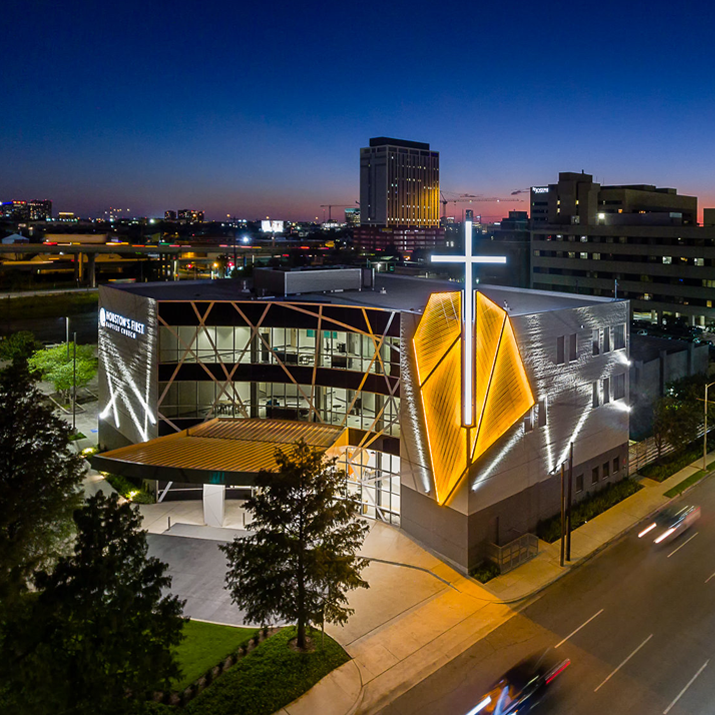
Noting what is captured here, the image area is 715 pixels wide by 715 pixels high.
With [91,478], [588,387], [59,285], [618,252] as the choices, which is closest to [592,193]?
[618,252]

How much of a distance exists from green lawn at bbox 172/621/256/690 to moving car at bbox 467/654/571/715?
857cm

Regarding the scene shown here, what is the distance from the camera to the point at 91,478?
130 feet

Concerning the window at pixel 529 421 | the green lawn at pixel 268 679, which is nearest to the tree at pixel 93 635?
the green lawn at pixel 268 679

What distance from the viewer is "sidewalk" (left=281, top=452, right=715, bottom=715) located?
20.8m

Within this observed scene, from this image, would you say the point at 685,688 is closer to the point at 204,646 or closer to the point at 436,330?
the point at 204,646

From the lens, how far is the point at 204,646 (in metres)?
23.0

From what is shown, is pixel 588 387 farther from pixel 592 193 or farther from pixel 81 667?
pixel 592 193

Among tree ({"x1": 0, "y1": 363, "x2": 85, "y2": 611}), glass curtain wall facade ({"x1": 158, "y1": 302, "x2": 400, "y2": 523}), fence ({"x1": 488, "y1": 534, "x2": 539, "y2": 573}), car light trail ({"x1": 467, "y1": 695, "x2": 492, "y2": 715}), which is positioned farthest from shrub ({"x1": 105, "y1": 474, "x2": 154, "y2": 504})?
car light trail ({"x1": 467, "y1": 695, "x2": 492, "y2": 715})

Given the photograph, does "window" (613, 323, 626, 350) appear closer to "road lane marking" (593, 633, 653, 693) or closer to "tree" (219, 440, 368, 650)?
"road lane marking" (593, 633, 653, 693)

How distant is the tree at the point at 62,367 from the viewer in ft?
178

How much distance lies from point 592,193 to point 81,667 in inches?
6249

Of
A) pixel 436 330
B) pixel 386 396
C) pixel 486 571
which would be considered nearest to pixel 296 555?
pixel 486 571

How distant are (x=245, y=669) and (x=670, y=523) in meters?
23.0

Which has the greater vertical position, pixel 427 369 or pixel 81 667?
pixel 427 369
